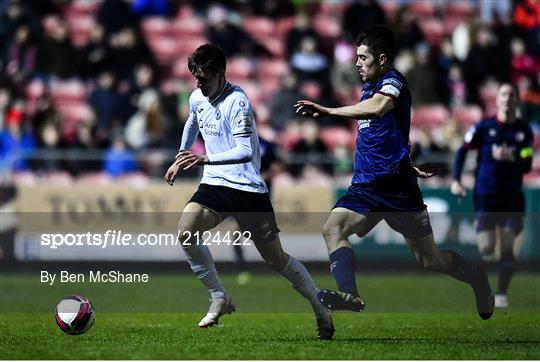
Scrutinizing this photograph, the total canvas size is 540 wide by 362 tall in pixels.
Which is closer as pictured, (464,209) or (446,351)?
(446,351)

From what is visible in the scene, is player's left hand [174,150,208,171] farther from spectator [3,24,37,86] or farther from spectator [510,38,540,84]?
spectator [510,38,540,84]

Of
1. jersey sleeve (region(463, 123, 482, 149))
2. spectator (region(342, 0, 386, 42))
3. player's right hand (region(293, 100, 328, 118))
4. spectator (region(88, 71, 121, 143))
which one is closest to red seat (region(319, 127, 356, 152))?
spectator (region(342, 0, 386, 42))

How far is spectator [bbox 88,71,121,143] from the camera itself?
21.3 meters

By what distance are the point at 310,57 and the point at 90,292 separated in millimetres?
9101

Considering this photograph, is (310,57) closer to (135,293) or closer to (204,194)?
(135,293)

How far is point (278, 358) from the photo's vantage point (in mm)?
9430

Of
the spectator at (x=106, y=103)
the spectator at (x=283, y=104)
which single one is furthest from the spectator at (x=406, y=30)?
the spectator at (x=106, y=103)

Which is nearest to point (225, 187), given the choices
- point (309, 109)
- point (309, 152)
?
point (309, 109)

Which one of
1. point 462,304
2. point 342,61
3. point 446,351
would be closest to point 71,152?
point 342,61

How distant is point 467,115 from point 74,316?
15254 mm

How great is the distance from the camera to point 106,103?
21438 millimetres

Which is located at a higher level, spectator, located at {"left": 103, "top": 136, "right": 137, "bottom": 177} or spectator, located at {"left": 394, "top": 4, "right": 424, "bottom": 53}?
spectator, located at {"left": 394, "top": 4, "right": 424, "bottom": 53}

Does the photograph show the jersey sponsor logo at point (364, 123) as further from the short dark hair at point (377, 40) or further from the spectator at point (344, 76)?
the spectator at point (344, 76)

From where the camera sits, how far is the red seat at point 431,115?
2406 centimetres
